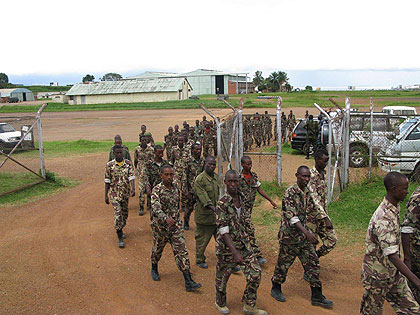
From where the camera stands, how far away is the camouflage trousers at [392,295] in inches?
146

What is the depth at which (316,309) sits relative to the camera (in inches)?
191

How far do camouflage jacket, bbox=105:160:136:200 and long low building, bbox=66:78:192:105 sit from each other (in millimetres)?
53892

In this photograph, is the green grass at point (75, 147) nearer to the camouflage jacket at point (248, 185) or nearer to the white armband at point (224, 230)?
the camouflage jacket at point (248, 185)

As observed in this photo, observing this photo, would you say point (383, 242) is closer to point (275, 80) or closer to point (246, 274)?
point (246, 274)

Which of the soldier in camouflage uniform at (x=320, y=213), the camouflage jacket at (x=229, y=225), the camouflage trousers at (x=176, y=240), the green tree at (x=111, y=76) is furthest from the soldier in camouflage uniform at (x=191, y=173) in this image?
the green tree at (x=111, y=76)

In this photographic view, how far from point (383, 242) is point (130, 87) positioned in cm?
6269

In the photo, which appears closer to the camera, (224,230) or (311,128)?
(224,230)

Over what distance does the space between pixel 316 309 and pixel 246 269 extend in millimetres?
1126

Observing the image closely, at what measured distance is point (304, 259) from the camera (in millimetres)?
4867

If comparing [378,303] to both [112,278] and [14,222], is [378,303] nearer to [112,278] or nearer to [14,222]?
[112,278]

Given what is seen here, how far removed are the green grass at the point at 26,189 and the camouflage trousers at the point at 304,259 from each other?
7987mm

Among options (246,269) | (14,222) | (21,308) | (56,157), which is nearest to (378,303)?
(246,269)

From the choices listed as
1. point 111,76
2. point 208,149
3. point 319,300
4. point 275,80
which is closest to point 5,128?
point 208,149

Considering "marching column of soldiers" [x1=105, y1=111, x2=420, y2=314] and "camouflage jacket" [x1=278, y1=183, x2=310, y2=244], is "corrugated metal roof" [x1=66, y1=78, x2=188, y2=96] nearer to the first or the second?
"marching column of soldiers" [x1=105, y1=111, x2=420, y2=314]
